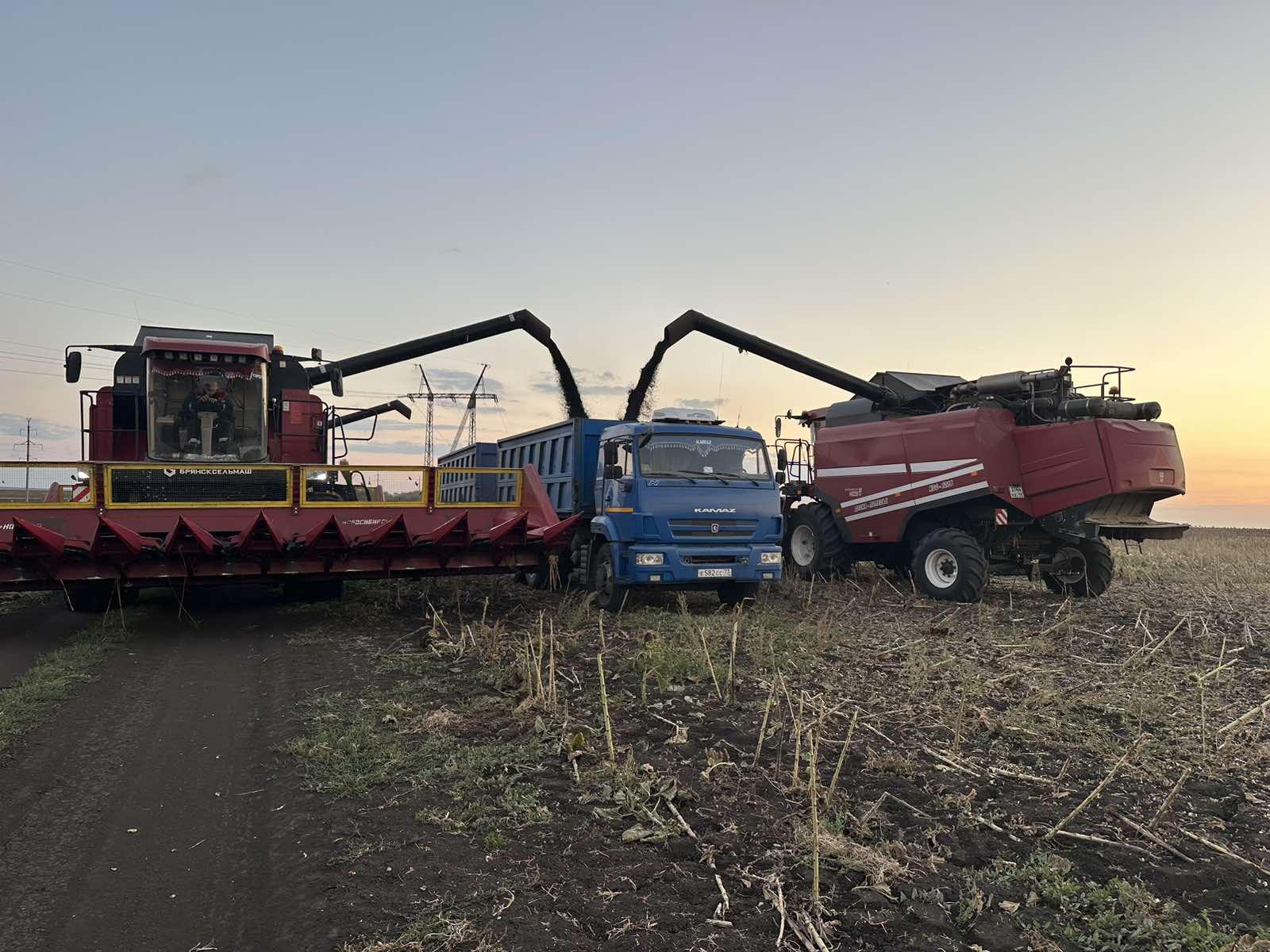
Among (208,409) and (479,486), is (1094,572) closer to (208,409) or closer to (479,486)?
(479,486)

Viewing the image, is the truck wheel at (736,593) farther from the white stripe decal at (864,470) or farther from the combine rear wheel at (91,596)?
the combine rear wheel at (91,596)

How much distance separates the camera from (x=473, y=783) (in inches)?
197

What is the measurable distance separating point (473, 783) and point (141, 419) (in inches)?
391

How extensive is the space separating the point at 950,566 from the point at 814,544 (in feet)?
9.96

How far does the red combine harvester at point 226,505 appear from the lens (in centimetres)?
916

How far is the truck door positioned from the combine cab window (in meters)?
4.91

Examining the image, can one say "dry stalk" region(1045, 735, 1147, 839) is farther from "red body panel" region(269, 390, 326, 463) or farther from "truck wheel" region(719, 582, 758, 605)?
"red body panel" region(269, 390, 326, 463)

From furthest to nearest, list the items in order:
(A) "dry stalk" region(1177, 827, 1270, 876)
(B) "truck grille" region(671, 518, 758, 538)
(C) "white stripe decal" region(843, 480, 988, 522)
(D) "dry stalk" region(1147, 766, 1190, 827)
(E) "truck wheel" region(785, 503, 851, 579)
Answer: (E) "truck wheel" region(785, 503, 851, 579) → (C) "white stripe decal" region(843, 480, 988, 522) → (B) "truck grille" region(671, 518, 758, 538) → (D) "dry stalk" region(1147, 766, 1190, 827) → (A) "dry stalk" region(1177, 827, 1270, 876)

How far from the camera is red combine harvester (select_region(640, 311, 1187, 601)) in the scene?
11.9 meters

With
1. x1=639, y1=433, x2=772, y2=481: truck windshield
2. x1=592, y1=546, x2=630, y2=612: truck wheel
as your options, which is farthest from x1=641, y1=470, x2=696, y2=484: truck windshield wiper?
x1=592, y1=546, x2=630, y2=612: truck wheel

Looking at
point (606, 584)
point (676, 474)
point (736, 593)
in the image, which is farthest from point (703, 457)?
point (606, 584)

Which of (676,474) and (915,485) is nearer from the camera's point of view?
(676,474)

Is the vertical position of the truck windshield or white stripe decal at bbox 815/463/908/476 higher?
the truck windshield

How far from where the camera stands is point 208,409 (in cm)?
1199
